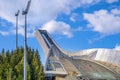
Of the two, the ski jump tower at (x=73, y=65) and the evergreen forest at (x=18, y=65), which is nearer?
the evergreen forest at (x=18, y=65)

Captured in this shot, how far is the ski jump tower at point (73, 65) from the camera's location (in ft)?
177

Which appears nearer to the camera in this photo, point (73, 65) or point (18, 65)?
point (18, 65)

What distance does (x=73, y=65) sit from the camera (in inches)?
2229

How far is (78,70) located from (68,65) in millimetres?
2009

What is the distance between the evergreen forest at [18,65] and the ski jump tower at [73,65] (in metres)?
11.2

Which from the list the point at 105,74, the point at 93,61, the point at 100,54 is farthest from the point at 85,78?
the point at 100,54

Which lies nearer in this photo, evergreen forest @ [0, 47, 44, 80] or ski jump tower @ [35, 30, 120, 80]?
evergreen forest @ [0, 47, 44, 80]

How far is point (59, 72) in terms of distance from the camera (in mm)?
53750

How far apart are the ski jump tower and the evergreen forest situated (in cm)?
1116

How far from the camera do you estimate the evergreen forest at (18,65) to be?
127 feet

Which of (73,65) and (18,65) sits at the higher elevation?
(73,65)

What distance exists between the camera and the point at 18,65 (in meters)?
38.8

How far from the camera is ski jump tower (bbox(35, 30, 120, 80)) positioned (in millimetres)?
53969

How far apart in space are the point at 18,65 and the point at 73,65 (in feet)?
62.8
